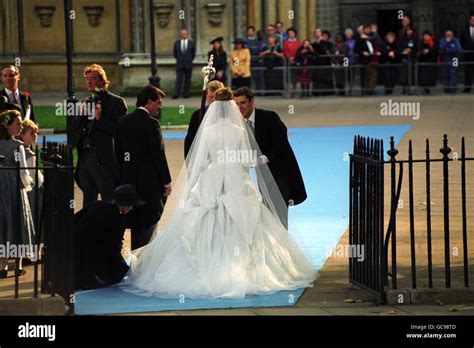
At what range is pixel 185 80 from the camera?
120 feet

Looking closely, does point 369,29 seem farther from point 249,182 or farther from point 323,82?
point 249,182

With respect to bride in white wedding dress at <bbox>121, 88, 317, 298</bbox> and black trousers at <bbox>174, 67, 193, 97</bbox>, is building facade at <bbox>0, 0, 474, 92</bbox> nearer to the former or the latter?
black trousers at <bbox>174, 67, 193, 97</bbox>

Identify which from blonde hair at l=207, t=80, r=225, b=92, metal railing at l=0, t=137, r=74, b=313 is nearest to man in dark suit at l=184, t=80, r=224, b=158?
blonde hair at l=207, t=80, r=225, b=92

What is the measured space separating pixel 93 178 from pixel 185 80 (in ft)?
69.0

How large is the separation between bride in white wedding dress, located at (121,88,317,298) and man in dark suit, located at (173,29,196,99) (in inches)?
890

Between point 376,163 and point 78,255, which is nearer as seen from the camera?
point 376,163

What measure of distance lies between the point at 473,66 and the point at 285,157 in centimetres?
2238

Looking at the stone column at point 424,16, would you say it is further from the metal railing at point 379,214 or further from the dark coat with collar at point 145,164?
the metal railing at point 379,214

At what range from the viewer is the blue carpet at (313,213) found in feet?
40.0

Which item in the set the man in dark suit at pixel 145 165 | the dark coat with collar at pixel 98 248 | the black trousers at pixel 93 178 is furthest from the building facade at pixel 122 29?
the dark coat with collar at pixel 98 248
